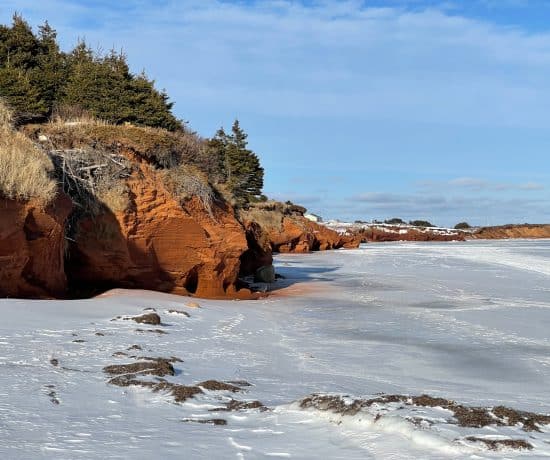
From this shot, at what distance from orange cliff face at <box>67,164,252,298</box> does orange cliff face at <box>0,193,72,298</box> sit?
1.37 meters

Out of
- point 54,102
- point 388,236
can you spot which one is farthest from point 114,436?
point 388,236

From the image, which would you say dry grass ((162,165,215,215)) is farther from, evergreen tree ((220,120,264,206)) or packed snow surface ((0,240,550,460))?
evergreen tree ((220,120,264,206))

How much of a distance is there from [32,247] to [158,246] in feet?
13.4

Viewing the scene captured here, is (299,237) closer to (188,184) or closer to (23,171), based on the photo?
(188,184)

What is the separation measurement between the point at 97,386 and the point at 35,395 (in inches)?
25.4

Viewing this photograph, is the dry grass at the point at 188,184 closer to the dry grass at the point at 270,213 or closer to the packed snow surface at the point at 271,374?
the packed snow surface at the point at 271,374

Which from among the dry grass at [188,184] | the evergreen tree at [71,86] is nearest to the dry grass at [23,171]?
the dry grass at [188,184]

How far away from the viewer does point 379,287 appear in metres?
19.2

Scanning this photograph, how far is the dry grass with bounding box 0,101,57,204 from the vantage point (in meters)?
10.9

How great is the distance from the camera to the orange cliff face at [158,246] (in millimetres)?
13945

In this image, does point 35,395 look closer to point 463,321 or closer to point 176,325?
point 176,325

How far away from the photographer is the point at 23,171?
36.4 feet

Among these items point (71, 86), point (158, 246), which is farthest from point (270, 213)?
point (158, 246)

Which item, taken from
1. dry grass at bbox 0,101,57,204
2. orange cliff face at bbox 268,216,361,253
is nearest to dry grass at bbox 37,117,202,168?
dry grass at bbox 0,101,57,204
